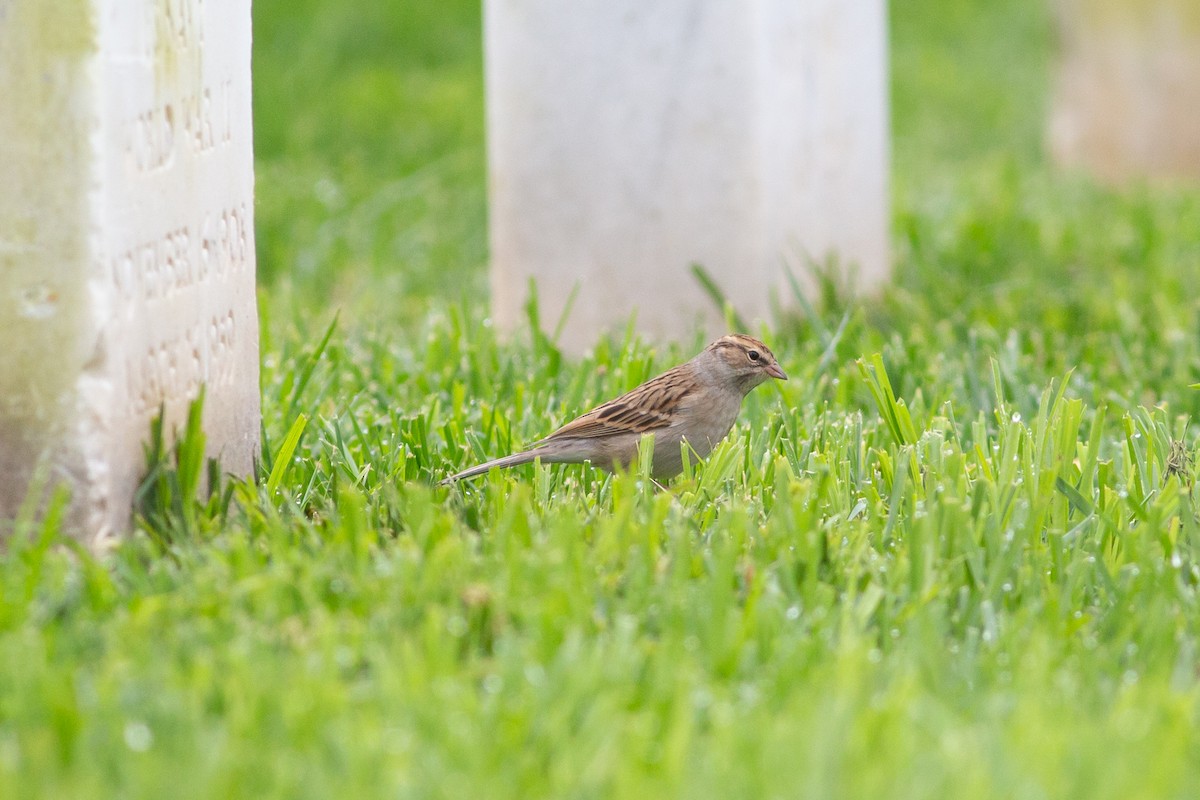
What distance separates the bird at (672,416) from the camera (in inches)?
165

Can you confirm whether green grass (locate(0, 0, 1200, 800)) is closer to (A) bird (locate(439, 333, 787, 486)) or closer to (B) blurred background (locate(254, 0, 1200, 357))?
(A) bird (locate(439, 333, 787, 486))

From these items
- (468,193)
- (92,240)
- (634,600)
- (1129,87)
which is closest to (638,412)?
(634,600)

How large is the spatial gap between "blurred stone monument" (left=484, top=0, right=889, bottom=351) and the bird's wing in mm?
1848

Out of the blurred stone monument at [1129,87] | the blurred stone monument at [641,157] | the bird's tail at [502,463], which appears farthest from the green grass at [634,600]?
the blurred stone monument at [1129,87]

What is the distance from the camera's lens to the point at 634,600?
3066mm

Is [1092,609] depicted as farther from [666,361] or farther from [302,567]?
[666,361]

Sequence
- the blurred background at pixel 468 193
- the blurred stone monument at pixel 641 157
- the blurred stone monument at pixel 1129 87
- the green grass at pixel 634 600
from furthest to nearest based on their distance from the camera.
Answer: the blurred stone monument at pixel 1129 87 → the blurred background at pixel 468 193 → the blurred stone monument at pixel 641 157 → the green grass at pixel 634 600

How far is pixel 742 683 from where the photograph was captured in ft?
9.34

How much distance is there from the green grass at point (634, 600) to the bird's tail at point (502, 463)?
6 centimetres

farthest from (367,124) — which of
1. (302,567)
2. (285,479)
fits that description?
(302,567)

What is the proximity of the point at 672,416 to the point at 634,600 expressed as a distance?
4.38 ft

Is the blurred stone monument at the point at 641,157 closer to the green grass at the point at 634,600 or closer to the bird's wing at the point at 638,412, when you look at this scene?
the green grass at the point at 634,600

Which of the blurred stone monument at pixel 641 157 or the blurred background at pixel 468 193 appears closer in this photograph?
the blurred stone monument at pixel 641 157

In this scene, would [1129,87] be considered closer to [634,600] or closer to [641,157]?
[641,157]
